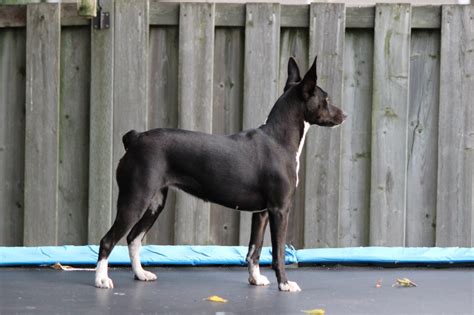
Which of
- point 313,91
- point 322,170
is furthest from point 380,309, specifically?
point 322,170

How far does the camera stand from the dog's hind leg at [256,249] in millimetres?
5375

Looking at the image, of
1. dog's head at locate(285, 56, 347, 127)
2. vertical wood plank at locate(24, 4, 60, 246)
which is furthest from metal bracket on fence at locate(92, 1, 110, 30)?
dog's head at locate(285, 56, 347, 127)

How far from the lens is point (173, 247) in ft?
20.2

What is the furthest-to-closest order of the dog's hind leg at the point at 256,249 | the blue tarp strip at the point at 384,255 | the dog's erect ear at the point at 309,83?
the blue tarp strip at the point at 384,255 → the dog's hind leg at the point at 256,249 → the dog's erect ear at the point at 309,83

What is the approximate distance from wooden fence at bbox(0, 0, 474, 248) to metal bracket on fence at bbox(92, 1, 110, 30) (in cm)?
6

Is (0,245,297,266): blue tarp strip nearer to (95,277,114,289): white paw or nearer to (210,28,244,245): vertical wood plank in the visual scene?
(210,28,244,245): vertical wood plank

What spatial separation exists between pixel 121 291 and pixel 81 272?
2.62 ft

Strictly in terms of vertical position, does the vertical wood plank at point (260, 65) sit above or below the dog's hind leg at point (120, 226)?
above

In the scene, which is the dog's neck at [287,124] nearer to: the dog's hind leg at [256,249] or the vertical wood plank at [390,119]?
the dog's hind leg at [256,249]

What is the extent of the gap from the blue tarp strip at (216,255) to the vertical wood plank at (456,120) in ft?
1.02

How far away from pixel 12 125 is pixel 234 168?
1738 millimetres

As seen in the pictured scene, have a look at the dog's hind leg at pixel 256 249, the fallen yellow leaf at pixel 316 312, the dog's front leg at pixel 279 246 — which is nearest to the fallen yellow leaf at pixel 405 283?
the dog's front leg at pixel 279 246

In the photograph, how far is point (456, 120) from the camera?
20.9 ft

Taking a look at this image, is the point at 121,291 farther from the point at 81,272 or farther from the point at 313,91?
the point at 313,91
